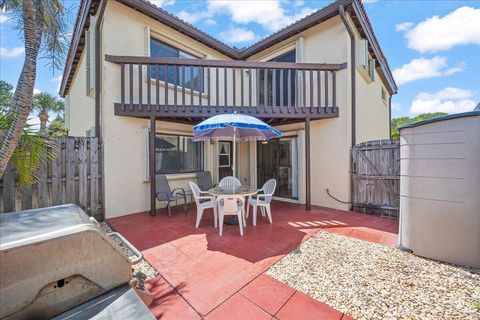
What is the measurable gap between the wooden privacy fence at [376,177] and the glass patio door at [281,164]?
1960mm

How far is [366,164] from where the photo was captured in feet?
20.4

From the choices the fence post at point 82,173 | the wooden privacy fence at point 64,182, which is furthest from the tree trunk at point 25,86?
the fence post at point 82,173

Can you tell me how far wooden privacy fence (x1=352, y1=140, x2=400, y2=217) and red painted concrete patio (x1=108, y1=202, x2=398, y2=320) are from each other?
456 mm

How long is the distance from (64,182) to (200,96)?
4.14 m

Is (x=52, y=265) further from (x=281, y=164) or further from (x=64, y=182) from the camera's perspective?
(x=281, y=164)

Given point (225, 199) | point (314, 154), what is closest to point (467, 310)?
point (225, 199)

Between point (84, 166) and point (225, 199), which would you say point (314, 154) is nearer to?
point (225, 199)

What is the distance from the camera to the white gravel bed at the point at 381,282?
231cm

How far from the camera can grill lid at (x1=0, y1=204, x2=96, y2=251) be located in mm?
1265

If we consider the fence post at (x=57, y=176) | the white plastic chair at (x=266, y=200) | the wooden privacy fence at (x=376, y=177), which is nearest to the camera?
the fence post at (x=57, y=176)

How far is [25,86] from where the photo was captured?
2.84m

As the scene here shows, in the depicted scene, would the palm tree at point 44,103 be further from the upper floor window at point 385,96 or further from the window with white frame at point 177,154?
the upper floor window at point 385,96

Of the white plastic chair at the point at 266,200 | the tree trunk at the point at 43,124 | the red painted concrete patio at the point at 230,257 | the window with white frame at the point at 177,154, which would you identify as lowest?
the red painted concrete patio at the point at 230,257

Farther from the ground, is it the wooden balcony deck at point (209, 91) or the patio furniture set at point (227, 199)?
the wooden balcony deck at point (209, 91)
